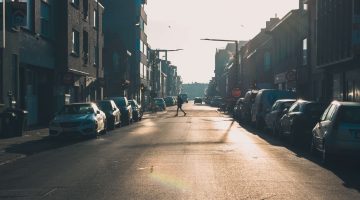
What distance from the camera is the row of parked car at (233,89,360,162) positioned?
13086 mm

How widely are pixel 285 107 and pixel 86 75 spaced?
2050 centimetres

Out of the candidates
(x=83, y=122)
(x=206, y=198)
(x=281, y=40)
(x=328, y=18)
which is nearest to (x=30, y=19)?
(x=83, y=122)

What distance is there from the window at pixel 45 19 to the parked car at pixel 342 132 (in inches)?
830

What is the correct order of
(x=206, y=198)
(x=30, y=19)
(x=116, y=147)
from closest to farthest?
(x=206, y=198)
(x=116, y=147)
(x=30, y=19)

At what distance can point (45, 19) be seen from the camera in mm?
32438

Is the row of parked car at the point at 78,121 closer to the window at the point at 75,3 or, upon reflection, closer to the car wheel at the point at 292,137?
the car wheel at the point at 292,137

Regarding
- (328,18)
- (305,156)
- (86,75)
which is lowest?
(305,156)

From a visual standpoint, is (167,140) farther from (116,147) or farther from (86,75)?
(86,75)

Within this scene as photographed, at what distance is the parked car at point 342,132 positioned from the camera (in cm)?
1300

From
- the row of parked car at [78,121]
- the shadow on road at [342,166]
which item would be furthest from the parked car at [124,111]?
the shadow on road at [342,166]

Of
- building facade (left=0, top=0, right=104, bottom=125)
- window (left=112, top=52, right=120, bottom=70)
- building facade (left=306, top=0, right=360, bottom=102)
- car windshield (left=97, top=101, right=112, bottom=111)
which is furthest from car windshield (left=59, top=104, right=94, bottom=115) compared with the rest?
window (left=112, top=52, right=120, bottom=70)

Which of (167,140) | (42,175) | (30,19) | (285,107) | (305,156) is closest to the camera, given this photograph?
(42,175)

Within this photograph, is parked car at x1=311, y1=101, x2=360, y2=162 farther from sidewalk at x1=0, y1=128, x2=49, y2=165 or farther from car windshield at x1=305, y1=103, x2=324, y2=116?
sidewalk at x1=0, y1=128, x2=49, y2=165

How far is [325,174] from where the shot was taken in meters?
12.0
